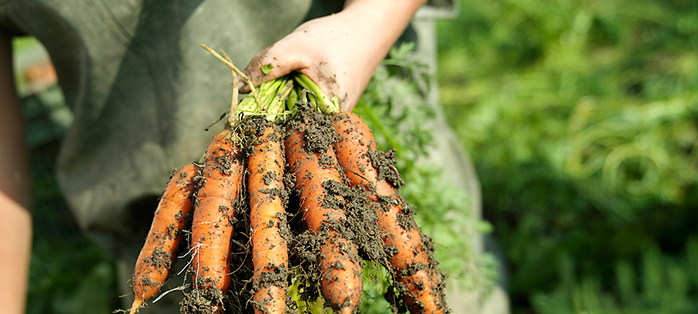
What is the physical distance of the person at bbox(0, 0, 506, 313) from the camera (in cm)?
124

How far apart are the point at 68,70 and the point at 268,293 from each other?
1.23m

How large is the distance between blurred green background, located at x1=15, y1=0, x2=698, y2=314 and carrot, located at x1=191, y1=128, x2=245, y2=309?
0.84 meters

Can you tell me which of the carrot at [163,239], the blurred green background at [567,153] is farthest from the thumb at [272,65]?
the blurred green background at [567,153]

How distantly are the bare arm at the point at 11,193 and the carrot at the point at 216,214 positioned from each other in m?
1.05

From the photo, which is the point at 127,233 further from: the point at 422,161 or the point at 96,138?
the point at 422,161

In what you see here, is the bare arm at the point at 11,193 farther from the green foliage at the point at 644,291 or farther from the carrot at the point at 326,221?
the green foliage at the point at 644,291

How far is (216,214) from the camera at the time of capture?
3.84 ft

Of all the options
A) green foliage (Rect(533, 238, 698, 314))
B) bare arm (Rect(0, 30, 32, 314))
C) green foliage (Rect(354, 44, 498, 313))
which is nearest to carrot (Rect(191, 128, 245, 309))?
green foliage (Rect(354, 44, 498, 313))

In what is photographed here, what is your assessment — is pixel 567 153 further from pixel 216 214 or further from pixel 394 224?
pixel 216 214

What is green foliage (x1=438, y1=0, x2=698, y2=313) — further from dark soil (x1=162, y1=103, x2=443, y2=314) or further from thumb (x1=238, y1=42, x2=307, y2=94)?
thumb (x1=238, y1=42, x2=307, y2=94)

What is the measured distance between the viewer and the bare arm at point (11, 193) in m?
1.67

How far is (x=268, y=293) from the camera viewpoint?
3.50 ft

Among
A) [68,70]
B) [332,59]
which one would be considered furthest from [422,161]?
[68,70]

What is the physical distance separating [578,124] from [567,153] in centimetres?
38
